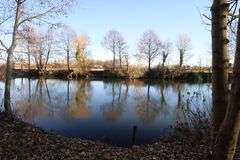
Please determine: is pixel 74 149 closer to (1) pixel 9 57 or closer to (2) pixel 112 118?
(1) pixel 9 57

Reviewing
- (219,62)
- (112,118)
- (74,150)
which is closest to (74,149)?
(74,150)

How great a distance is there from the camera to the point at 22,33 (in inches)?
418

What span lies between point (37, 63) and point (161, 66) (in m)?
21.5

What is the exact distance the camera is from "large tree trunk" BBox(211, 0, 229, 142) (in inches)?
78.4

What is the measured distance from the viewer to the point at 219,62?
78.5 inches

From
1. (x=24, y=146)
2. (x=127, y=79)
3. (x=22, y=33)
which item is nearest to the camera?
(x=24, y=146)

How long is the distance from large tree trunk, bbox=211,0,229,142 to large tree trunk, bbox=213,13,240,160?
26 cm

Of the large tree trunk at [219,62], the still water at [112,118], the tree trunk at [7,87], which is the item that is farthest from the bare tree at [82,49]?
the large tree trunk at [219,62]

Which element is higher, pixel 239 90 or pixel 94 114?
pixel 239 90

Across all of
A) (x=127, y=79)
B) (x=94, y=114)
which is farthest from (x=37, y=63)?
(x=94, y=114)

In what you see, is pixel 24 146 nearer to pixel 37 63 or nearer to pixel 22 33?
pixel 22 33

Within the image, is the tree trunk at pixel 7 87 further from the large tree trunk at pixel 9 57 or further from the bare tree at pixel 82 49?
the bare tree at pixel 82 49

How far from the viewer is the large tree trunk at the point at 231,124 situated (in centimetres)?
164

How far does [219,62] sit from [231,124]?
499 mm
